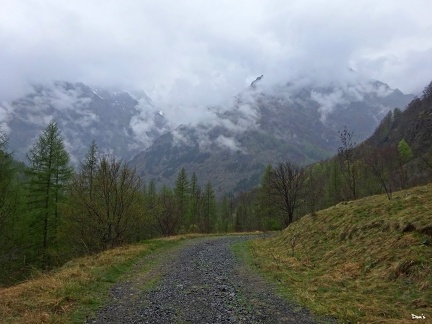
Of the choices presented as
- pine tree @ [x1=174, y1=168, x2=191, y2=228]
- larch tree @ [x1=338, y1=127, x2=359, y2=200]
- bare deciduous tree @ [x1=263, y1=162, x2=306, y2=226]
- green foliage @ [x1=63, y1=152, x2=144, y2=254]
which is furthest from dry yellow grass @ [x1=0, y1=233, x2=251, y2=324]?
pine tree @ [x1=174, y1=168, x2=191, y2=228]

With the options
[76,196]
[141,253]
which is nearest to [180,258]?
[141,253]

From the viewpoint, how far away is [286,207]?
53.2 meters

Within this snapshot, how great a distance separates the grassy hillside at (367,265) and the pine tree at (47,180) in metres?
22.4

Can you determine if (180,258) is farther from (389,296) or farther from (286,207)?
(286,207)

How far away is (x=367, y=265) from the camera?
1509 centimetres

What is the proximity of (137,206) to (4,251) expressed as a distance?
12.1m

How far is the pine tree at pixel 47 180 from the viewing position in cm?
3459

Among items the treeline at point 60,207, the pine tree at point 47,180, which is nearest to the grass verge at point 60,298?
the treeline at point 60,207

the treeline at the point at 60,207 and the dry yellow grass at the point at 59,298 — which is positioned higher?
the treeline at the point at 60,207

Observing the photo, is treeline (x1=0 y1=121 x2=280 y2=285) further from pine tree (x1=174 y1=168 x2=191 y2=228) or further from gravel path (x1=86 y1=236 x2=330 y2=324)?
pine tree (x1=174 y1=168 x2=191 y2=228)

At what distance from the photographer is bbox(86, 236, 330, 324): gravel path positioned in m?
10.1

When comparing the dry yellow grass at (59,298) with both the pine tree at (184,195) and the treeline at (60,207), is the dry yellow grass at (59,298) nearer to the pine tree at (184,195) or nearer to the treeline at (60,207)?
the treeline at (60,207)

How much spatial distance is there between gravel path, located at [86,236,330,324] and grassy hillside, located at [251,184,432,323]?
107 centimetres

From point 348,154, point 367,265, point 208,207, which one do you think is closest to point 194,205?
point 208,207
